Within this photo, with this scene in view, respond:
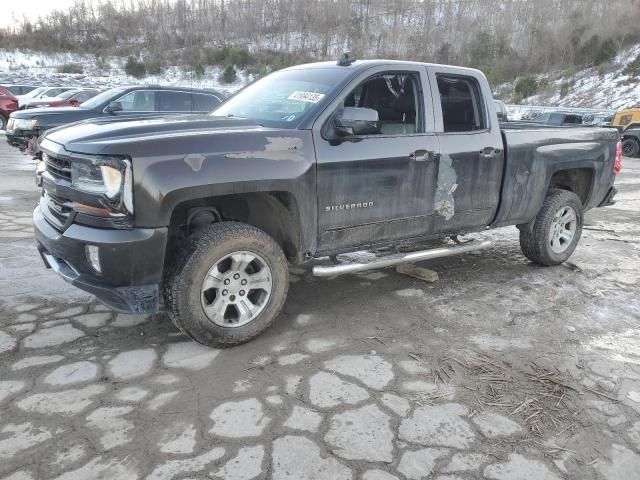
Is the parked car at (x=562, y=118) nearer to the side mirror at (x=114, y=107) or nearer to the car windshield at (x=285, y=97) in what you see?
the side mirror at (x=114, y=107)

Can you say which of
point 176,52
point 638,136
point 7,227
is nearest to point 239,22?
point 176,52

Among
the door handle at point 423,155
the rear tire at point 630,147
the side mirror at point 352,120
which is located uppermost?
the side mirror at point 352,120

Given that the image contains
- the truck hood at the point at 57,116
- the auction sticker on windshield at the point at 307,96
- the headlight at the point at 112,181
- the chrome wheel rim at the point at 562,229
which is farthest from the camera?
the truck hood at the point at 57,116

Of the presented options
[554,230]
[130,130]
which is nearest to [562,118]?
[554,230]

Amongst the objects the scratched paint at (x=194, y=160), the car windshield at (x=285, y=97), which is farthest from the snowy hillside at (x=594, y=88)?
the scratched paint at (x=194, y=160)

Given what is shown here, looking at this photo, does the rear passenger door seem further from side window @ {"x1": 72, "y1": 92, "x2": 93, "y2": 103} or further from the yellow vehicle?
the yellow vehicle

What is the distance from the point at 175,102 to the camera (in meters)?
11.6

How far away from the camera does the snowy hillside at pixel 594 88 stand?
122 ft

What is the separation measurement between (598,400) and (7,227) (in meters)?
6.09

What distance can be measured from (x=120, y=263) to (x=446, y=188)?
260 cm

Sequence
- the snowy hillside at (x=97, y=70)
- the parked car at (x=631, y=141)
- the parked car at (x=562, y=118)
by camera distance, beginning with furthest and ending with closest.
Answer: the snowy hillside at (x=97, y=70) → the parked car at (x=631, y=141) → the parked car at (x=562, y=118)

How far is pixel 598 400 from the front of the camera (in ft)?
10.2

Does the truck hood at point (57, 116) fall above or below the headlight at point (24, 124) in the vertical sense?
above

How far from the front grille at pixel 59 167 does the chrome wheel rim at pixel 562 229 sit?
4.39 m
